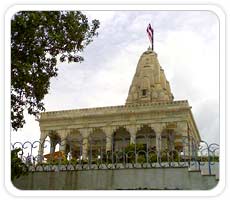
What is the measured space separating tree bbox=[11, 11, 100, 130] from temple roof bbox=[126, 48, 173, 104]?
1002 inches

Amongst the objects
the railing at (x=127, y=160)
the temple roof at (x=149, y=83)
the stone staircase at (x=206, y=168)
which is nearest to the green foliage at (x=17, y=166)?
the railing at (x=127, y=160)

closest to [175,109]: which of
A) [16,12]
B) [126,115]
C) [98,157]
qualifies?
[126,115]

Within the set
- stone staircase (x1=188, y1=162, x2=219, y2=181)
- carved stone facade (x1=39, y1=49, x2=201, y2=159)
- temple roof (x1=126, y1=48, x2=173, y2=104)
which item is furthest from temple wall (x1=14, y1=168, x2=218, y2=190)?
temple roof (x1=126, y1=48, x2=173, y2=104)

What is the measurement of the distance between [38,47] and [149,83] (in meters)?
27.3

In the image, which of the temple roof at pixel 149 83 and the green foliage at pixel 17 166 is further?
the temple roof at pixel 149 83

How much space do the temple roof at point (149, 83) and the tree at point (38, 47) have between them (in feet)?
83.5

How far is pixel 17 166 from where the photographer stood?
6.55 metres

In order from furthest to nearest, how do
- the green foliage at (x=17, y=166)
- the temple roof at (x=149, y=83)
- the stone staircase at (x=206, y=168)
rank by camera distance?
the temple roof at (x=149, y=83), the green foliage at (x=17, y=166), the stone staircase at (x=206, y=168)

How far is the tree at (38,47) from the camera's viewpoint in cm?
655

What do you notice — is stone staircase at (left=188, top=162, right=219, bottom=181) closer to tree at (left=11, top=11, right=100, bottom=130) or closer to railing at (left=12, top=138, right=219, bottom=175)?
railing at (left=12, top=138, right=219, bottom=175)

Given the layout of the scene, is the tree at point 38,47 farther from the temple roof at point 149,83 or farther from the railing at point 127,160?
the temple roof at point 149,83

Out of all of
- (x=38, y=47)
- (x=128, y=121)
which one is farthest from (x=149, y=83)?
(x=38, y=47)
